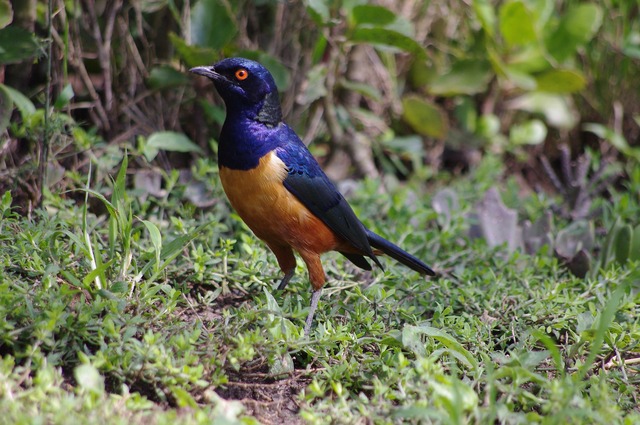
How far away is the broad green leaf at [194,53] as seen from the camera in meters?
4.32

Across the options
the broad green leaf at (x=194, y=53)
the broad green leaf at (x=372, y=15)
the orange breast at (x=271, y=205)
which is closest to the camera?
the orange breast at (x=271, y=205)

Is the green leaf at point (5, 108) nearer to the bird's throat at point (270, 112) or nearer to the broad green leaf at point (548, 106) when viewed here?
the bird's throat at point (270, 112)

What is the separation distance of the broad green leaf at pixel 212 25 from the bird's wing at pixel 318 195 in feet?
4.08

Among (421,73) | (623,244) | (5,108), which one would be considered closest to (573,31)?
(421,73)

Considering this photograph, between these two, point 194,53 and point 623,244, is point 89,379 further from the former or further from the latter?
point 623,244

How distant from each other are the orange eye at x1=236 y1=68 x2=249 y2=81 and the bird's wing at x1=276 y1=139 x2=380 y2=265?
0.38m

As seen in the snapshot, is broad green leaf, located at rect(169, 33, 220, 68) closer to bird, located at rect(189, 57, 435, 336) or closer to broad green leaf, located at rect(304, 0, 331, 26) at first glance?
broad green leaf, located at rect(304, 0, 331, 26)

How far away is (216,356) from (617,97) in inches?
197

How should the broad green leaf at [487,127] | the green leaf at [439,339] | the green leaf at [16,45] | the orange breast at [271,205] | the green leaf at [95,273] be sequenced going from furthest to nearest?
the broad green leaf at [487,127], the green leaf at [16,45], the orange breast at [271,205], the green leaf at [439,339], the green leaf at [95,273]

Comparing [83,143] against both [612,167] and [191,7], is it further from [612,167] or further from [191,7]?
[612,167]

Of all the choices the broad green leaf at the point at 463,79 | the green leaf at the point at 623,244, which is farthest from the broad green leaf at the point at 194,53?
the green leaf at the point at 623,244

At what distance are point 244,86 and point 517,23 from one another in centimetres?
289

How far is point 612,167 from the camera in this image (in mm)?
5660

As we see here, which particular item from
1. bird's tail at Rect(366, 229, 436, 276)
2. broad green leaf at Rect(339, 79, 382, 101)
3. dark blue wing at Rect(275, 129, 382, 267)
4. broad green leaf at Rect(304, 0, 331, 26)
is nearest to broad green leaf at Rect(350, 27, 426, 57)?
broad green leaf at Rect(304, 0, 331, 26)
